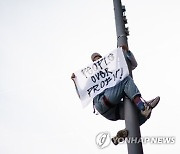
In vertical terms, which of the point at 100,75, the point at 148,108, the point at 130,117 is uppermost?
the point at 100,75

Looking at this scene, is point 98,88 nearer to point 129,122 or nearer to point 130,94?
point 130,94

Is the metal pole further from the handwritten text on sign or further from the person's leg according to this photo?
the handwritten text on sign

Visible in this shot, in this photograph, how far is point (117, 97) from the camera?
3701mm

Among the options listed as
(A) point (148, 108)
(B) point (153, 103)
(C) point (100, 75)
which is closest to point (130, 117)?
(A) point (148, 108)

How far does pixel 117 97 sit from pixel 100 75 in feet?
1.73

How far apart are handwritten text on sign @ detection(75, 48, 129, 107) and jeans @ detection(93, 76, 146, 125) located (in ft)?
0.25

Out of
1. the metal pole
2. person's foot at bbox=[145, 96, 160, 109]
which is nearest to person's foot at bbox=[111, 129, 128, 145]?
the metal pole

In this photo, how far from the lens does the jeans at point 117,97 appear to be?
11.9 feet

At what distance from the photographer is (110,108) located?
383 centimetres

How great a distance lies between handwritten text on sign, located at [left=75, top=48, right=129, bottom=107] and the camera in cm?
391

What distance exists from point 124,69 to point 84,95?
68cm

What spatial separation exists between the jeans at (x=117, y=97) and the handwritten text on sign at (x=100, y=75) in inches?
3.0

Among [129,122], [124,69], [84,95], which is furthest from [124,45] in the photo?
[129,122]

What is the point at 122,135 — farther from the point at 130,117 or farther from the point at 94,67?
the point at 94,67
